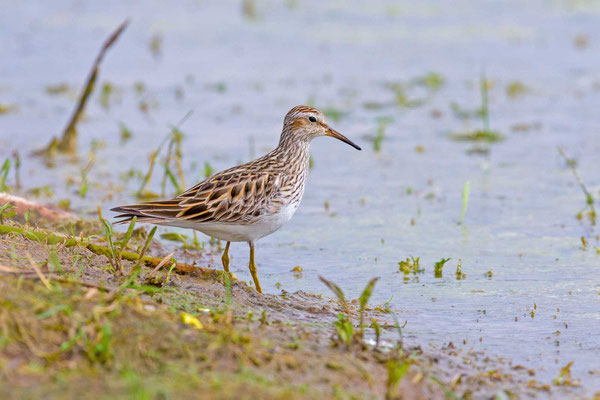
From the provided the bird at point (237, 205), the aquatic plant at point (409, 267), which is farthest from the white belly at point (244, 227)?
the aquatic plant at point (409, 267)

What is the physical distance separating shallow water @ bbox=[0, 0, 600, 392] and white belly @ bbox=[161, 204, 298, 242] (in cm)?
55

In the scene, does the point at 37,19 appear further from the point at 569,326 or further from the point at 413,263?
the point at 569,326

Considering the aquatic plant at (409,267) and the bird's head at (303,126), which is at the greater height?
the bird's head at (303,126)

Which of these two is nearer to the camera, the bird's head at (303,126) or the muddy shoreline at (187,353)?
the muddy shoreline at (187,353)

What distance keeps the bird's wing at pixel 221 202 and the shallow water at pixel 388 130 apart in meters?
0.79

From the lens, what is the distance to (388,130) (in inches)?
509

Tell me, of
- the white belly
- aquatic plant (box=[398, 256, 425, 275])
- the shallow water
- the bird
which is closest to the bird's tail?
the bird

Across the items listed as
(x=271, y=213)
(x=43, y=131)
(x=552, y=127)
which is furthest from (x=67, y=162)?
(x=552, y=127)

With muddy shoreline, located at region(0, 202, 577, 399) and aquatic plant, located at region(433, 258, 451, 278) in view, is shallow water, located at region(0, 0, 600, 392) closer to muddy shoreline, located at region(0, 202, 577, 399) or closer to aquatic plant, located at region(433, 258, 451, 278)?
aquatic plant, located at region(433, 258, 451, 278)

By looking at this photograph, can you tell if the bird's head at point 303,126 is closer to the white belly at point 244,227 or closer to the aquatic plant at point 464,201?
the white belly at point 244,227

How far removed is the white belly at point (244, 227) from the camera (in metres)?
7.13

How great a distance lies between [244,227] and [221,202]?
286 millimetres

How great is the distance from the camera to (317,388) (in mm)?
4785

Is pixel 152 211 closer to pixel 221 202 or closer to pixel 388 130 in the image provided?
pixel 221 202
